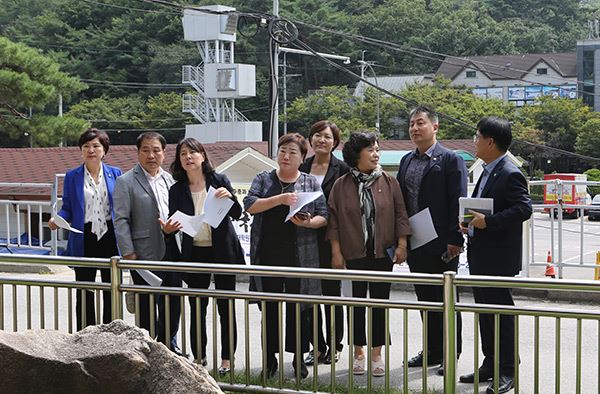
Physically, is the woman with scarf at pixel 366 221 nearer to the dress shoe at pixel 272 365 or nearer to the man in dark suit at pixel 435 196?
the man in dark suit at pixel 435 196

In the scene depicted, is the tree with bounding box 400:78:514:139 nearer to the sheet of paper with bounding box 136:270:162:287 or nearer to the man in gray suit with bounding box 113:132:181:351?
the man in gray suit with bounding box 113:132:181:351

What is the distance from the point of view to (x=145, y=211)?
7.25 meters

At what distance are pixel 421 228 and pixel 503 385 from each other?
128 cm

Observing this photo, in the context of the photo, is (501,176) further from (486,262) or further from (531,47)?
(531,47)


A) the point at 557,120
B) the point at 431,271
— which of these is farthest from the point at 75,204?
the point at 557,120

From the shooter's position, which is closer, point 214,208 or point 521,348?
point 214,208

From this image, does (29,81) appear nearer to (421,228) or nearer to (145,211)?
(145,211)

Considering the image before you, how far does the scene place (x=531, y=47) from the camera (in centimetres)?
9888

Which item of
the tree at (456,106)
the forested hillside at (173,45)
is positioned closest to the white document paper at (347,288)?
the forested hillside at (173,45)

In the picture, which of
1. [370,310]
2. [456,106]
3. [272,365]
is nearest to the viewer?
[370,310]

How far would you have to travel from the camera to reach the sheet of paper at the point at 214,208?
22.9 ft

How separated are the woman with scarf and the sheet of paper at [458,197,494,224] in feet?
1.87

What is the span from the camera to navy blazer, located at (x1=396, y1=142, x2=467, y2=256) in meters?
6.96

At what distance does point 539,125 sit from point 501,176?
2254 inches
